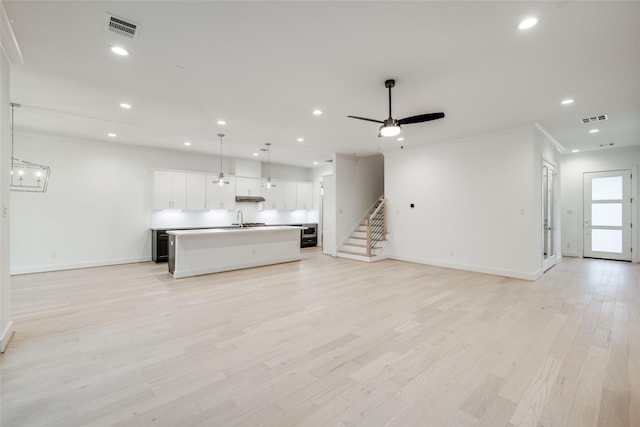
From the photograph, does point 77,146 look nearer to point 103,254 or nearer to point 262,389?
point 103,254

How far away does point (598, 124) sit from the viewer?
17.2 ft

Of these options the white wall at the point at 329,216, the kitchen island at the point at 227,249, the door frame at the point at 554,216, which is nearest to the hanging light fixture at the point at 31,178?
the kitchen island at the point at 227,249

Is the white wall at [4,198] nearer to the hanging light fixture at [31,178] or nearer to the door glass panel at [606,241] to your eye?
the hanging light fixture at [31,178]

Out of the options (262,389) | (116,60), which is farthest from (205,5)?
(262,389)

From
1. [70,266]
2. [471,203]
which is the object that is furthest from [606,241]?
[70,266]

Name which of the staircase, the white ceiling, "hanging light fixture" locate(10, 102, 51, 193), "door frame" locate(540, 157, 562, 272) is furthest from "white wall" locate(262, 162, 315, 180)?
"door frame" locate(540, 157, 562, 272)

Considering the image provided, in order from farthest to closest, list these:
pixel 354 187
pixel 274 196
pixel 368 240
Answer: pixel 274 196 → pixel 354 187 → pixel 368 240

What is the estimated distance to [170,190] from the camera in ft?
24.6

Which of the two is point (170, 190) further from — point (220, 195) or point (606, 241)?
point (606, 241)

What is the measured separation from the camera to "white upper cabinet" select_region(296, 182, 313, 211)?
34.3 feet

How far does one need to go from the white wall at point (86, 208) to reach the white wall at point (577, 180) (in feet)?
36.7

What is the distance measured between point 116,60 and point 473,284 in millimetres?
Answer: 6263

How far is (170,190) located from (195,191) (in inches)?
25.5

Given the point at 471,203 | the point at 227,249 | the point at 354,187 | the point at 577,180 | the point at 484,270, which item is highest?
the point at 577,180
